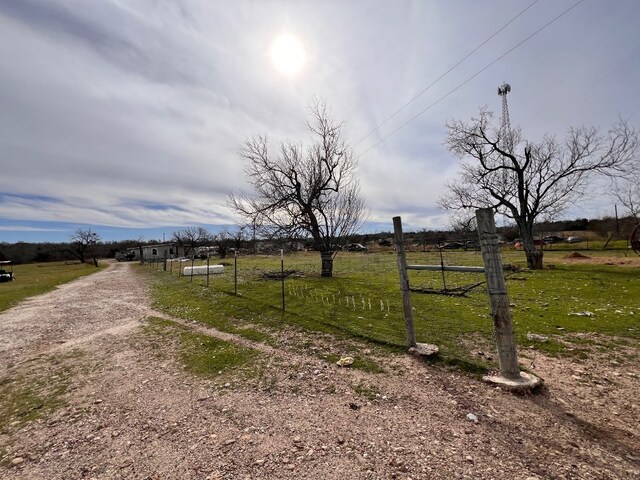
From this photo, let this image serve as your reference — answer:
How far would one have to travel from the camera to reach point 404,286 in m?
5.61

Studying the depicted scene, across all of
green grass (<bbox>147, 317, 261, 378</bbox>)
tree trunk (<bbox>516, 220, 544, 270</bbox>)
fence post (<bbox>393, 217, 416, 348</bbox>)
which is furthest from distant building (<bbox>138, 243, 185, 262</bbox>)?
fence post (<bbox>393, 217, 416, 348</bbox>)

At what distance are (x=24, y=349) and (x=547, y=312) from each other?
13.3 metres

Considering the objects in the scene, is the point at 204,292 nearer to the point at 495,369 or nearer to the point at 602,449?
the point at 495,369

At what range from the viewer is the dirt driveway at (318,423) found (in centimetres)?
282

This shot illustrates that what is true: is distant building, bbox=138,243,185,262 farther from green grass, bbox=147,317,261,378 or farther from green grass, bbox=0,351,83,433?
green grass, bbox=147,317,261,378

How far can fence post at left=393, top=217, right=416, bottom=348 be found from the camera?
5.57m

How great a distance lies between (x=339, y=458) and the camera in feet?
9.62

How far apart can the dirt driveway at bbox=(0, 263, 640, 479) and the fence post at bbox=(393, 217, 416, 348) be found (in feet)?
1.73

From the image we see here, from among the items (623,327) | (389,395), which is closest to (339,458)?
(389,395)

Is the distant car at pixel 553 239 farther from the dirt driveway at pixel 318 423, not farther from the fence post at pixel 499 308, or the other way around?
the fence post at pixel 499 308

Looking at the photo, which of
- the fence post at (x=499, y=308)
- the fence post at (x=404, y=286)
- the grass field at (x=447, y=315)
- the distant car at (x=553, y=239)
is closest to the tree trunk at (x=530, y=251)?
the grass field at (x=447, y=315)

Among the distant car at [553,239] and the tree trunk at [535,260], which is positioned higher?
the distant car at [553,239]

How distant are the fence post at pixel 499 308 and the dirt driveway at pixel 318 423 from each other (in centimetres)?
32

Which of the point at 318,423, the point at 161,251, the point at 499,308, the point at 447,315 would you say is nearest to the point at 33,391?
the point at 318,423
